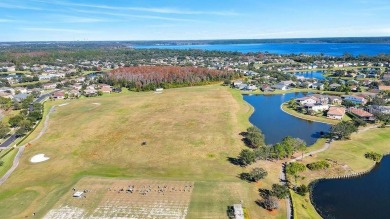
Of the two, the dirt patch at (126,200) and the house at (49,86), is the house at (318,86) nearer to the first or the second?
the dirt patch at (126,200)

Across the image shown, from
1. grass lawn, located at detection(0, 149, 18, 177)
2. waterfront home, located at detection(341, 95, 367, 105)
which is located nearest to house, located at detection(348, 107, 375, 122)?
waterfront home, located at detection(341, 95, 367, 105)

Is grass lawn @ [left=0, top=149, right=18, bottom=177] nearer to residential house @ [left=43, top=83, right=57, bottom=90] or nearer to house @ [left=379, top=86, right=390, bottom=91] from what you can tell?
residential house @ [left=43, top=83, right=57, bottom=90]

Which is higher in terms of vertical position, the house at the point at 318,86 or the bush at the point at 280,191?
the bush at the point at 280,191

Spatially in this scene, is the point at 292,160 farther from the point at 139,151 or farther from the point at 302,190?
the point at 139,151

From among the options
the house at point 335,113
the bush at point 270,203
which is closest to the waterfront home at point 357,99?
the house at point 335,113

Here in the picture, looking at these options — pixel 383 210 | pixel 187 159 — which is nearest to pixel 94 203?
pixel 187 159

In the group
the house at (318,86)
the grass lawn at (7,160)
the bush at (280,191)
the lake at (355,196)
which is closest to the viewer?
the lake at (355,196)
